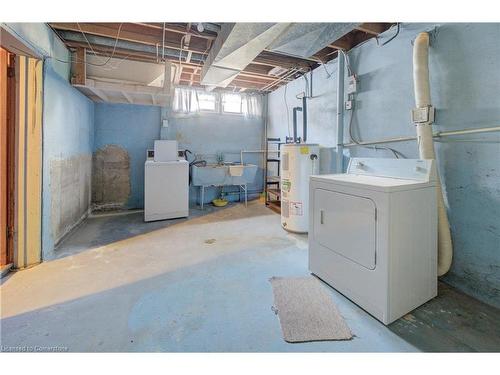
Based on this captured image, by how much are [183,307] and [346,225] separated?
136 centimetres

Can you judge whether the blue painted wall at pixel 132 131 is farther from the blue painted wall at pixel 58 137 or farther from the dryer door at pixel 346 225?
the dryer door at pixel 346 225

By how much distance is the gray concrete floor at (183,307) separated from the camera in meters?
1.38

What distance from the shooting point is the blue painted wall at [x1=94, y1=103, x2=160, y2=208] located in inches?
170

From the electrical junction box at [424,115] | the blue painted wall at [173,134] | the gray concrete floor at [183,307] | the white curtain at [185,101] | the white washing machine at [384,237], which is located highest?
the white curtain at [185,101]

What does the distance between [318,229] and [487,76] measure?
1691 millimetres

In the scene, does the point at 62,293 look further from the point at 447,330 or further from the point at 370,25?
the point at 370,25

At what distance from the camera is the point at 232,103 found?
17.7 ft


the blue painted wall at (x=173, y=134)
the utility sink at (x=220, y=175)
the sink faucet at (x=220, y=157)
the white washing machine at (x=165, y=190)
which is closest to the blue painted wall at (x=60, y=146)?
the blue painted wall at (x=173, y=134)

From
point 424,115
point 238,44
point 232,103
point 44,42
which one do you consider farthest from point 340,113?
point 44,42

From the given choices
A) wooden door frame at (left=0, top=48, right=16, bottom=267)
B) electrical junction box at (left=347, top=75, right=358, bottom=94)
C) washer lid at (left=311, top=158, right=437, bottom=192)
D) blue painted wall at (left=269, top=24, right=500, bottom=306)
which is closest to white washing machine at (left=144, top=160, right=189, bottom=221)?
wooden door frame at (left=0, top=48, right=16, bottom=267)

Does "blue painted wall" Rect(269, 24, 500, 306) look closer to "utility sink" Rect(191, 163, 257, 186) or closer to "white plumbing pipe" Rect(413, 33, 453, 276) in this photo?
"white plumbing pipe" Rect(413, 33, 453, 276)

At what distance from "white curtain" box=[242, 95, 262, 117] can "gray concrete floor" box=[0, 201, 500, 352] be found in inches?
141

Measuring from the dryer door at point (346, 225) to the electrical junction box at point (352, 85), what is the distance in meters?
1.62

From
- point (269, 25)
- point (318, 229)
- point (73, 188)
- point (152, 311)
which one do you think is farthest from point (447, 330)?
point (73, 188)
